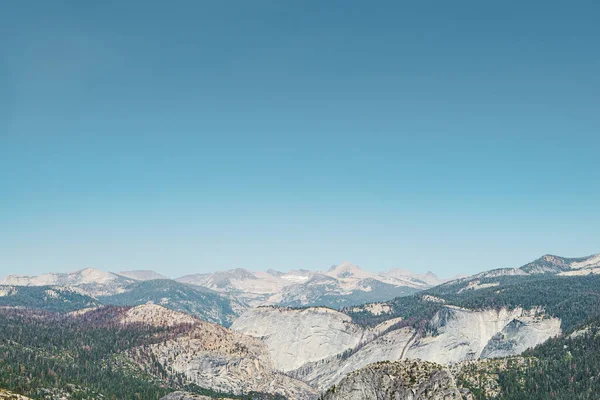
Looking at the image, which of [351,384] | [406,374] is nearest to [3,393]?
[351,384]

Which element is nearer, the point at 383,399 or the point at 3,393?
the point at 383,399

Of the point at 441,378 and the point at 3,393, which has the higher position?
the point at 441,378

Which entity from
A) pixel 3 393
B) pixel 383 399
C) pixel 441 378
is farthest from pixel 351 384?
pixel 3 393

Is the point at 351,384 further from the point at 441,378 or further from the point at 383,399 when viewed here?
the point at 441,378

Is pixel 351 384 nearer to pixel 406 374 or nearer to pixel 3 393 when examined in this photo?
pixel 406 374

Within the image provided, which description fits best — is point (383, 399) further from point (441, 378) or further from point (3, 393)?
point (3, 393)
